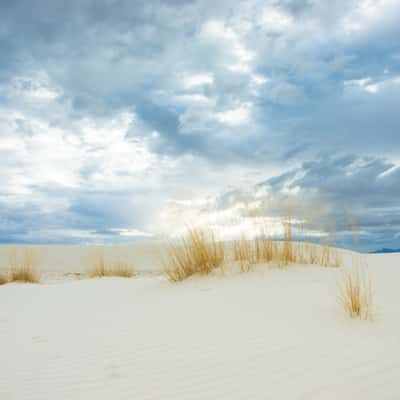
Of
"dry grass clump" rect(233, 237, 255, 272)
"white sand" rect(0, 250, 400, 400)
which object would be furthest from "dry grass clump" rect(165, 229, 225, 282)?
"white sand" rect(0, 250, 400, 400)

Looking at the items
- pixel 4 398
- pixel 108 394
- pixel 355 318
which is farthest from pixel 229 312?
pixel 4 398

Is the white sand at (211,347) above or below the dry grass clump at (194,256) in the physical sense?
below

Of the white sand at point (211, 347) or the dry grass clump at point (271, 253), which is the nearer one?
the white sand at point (211, 347)

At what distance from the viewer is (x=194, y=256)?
516cm

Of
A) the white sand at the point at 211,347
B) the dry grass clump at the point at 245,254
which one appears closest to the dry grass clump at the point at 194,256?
the dry grass clump at the point at 245,254

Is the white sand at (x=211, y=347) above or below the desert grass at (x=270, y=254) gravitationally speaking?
below

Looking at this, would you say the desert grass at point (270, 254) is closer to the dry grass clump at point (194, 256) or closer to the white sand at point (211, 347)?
the dry grass clump at point (194, 256)

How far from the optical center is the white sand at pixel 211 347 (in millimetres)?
1920

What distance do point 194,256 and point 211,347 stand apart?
2.73 metres

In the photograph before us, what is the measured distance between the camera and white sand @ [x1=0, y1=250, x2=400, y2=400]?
192 centimetres

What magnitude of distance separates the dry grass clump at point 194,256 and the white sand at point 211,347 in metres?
0.86

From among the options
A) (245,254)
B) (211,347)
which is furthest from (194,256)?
(211,347)

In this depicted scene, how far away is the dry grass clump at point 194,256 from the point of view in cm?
514

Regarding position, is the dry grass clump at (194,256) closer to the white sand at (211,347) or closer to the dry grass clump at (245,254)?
the dry grass clump at (245,254)
